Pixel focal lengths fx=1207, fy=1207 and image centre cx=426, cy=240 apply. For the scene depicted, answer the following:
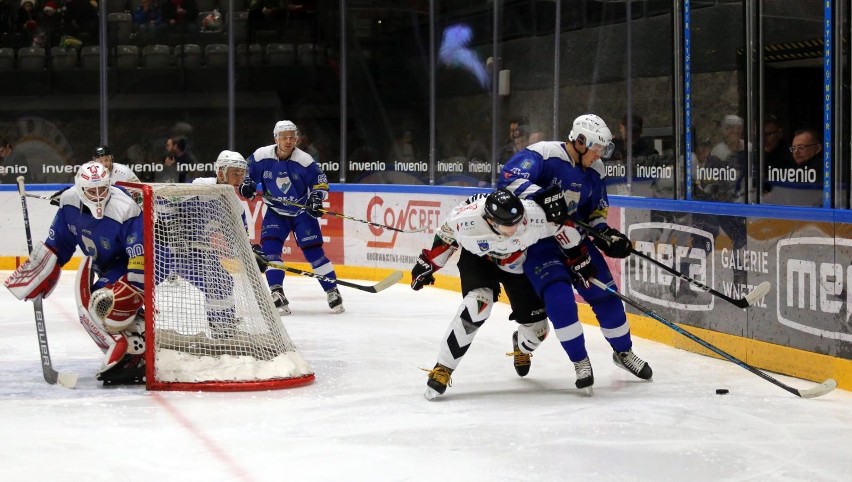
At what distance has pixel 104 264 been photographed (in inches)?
179

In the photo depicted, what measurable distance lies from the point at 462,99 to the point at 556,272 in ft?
15.2

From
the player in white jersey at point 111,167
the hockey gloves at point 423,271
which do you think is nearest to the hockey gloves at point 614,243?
the hockey gloves at point 423,271

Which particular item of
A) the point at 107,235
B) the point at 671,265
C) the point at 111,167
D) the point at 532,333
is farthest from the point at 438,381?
the point at 111,167

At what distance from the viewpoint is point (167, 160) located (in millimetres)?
10055

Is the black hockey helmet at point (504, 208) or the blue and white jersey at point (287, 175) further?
the blue and white jersey at point (287, 175)

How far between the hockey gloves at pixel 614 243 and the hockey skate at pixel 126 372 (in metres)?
1.77

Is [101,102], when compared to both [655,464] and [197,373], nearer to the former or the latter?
[197,373]

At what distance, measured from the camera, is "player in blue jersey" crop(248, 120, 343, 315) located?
6895mm

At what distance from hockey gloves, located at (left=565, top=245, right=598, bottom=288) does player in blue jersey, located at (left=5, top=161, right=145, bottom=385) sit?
1587 mm

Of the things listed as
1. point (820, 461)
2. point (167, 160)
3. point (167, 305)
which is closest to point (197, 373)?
point (167, 305)

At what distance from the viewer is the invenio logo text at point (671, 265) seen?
5.38 meters

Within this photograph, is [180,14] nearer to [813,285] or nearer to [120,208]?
→ [120,208]

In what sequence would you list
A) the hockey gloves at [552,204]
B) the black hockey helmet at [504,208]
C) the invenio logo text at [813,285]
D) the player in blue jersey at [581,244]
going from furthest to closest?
1. the invenio logo text at [813,285]
2. the player in blue jersey at [581,244]
3. the hockey gloves at [552,204]
4. the black hockey helmet at [504,208]

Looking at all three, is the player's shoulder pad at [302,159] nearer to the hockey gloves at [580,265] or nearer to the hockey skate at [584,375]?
the hockey gloves at [580,265]
